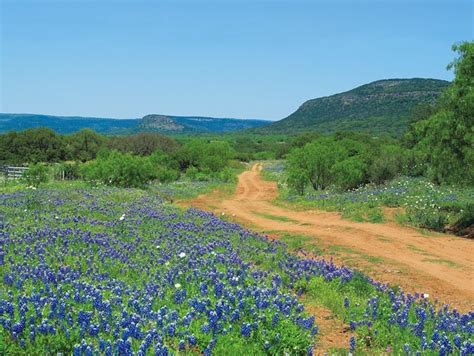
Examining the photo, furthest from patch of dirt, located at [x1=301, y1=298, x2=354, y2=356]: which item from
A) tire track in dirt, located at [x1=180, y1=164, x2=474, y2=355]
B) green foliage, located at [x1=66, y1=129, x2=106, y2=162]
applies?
green foliage, located at [x1=66, y1=129, x2=106, y2=162]

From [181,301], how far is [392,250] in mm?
9753

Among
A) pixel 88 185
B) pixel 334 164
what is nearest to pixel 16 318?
pixel 88 185

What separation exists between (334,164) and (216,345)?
32518 millimetres

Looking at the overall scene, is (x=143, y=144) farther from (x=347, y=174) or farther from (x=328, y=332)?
(x=328, y=332)

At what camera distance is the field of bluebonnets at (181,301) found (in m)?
5.98

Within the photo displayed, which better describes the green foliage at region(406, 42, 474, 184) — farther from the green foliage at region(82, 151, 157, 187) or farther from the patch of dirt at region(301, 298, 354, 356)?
the green foliage at region(82, 151, 157, 187)

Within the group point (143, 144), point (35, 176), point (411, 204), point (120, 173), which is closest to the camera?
point (411, 204)

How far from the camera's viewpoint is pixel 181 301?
298 inches

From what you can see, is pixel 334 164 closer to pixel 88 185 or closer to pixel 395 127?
pixel 88 185

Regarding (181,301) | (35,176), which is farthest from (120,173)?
(181,301)

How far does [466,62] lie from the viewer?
65.3ft

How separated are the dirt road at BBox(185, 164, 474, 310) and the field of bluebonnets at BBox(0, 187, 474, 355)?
224 cm

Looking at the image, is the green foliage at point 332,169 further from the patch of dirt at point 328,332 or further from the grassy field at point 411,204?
the patch of dirt at point 328,332

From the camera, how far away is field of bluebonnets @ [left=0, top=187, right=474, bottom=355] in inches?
235
